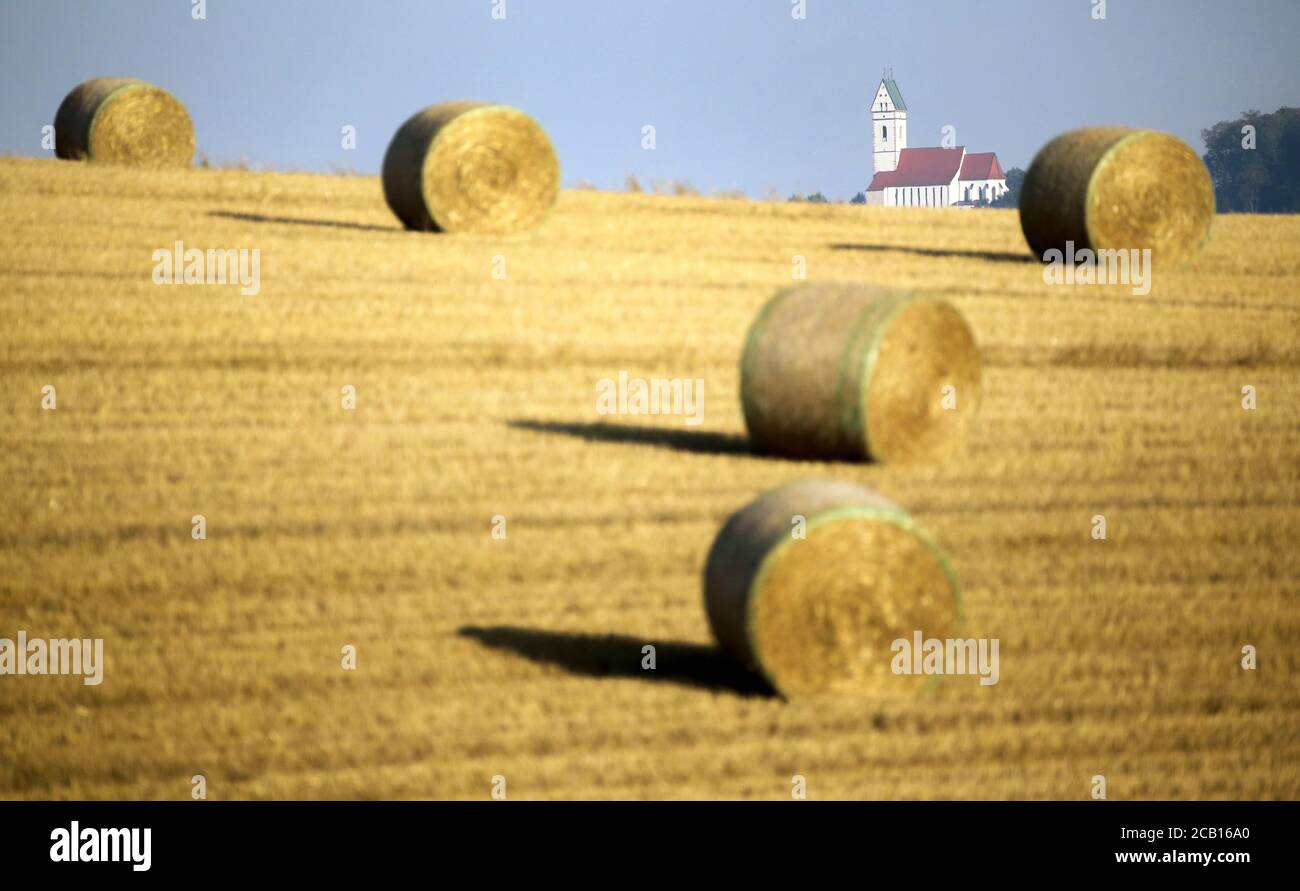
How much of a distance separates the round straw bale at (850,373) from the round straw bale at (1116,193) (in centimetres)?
1036

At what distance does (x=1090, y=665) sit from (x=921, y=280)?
572 inches

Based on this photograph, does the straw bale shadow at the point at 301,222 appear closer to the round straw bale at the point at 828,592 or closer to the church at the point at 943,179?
the round straw bale at the point at 828,592

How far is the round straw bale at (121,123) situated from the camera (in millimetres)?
31125

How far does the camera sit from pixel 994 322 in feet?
68.0

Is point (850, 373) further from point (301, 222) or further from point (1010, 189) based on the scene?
point (1010, 189)

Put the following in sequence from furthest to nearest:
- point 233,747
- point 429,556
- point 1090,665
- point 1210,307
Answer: point 1210,307
point 429,556
point 1090,665
point 233,747

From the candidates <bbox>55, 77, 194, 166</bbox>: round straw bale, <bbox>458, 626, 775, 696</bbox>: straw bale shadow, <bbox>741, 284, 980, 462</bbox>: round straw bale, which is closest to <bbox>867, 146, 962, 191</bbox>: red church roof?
<bbox>55, 77, 194, 166</bbox>: round straw bale

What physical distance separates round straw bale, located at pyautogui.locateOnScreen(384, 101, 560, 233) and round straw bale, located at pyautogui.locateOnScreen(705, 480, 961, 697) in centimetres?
1633

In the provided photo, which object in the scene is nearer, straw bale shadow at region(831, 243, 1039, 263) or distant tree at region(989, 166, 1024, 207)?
straw bale shadow at region(831, 243, 1039, 263)

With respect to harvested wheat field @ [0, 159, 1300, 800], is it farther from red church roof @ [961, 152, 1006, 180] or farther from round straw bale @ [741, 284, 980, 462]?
red church roof @ [961, 152, 1006, 180]

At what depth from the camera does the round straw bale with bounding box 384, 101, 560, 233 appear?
24.7 metres

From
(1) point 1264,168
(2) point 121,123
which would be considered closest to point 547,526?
(2) point 121,123

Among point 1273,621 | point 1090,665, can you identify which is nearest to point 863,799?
point 1090,665

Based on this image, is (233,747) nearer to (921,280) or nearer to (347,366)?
(347,366)
